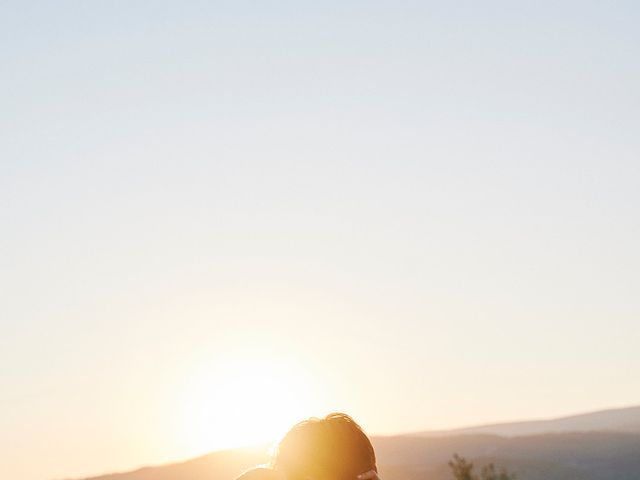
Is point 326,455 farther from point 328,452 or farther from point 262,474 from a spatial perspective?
point 262,474

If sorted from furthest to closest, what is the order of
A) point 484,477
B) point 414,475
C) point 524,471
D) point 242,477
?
point 414,475 → point 524,471 → point 484,477 → point 242,477

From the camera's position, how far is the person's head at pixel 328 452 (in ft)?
15.4

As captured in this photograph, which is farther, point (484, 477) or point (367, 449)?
point (484, 477)

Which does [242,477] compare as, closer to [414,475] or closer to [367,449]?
[367,449]

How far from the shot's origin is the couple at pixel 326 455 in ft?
15.4

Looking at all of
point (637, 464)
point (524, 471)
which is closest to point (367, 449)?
point (524, 471)

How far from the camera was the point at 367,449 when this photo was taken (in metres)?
4.71

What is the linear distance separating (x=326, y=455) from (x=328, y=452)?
12 millimetres

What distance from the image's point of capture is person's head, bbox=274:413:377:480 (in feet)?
15.4

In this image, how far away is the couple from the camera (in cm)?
470

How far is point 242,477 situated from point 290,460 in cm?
21

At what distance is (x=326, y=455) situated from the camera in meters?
4.72

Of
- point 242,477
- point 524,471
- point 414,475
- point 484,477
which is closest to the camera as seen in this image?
point 242,477

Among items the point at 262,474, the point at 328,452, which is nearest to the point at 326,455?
the point at 328,452
